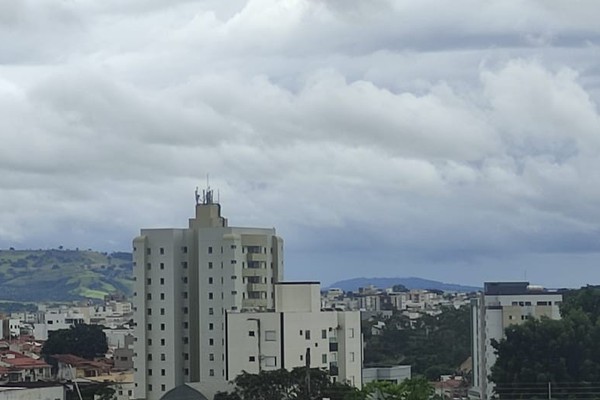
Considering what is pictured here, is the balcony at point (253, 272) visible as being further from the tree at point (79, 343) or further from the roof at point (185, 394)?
the tree at point (79, 343)

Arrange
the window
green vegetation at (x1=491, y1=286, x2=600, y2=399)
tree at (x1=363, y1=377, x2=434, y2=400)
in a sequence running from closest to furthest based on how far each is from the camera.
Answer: tree at (x1=363, y1=377, x2=434, y2=400) → the window → green vegetation at (x1=491, y1=286, x2=600, y2=399)

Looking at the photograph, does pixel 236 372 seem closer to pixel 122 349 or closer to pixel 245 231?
pixel 245 231

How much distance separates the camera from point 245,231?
6256 centimetres

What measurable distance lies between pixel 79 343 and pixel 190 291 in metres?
33.0

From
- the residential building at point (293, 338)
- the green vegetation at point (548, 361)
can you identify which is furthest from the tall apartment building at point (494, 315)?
the residential building at point (293, 338)

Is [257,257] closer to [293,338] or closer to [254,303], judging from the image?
[254,303]

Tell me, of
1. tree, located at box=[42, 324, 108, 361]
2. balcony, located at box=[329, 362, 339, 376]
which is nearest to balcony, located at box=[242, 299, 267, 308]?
balcony, located at box=[329, 362, 339, 376]

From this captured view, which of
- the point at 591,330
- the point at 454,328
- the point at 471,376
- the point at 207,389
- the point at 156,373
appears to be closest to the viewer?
the point at 207,389

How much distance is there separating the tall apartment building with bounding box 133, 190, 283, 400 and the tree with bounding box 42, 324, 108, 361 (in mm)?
29309

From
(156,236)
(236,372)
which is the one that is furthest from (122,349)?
(236,372)

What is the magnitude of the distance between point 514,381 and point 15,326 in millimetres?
77875

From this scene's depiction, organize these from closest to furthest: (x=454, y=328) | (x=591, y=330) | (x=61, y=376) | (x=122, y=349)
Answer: (x=591, y=330) → (x=61, y=376) → (x=122, y=349) → (x=454, y=328)

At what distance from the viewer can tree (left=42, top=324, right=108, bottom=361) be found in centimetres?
9044

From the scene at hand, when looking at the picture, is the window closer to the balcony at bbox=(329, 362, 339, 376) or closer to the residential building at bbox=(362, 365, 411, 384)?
the balcony at bbox=(329, 362, 339, 376)
